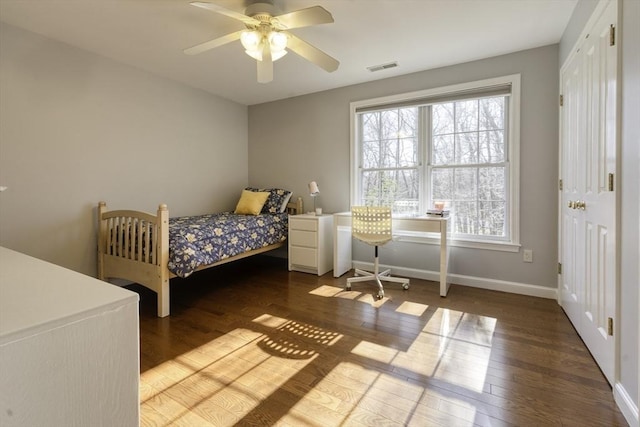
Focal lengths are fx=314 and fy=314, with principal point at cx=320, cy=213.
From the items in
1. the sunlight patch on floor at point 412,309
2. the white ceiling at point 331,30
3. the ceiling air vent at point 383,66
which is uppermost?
the ceiling air vent at point 383,66

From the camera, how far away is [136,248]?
2.79m

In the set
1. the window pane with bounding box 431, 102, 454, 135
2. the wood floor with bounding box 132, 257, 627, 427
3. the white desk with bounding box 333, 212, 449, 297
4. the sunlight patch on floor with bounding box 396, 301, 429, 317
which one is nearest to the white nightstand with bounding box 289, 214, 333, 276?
the white desk with bounding box 333, 212, 449, 297

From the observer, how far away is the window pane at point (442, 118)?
3398mm

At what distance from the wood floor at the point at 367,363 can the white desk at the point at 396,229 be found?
35 centimetres

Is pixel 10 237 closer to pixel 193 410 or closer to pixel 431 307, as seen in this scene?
pixel 193 410

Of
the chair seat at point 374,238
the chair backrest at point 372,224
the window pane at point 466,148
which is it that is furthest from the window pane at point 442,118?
the chair seat at point 374,238

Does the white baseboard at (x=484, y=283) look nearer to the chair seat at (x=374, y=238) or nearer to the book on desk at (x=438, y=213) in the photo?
the book on desk at (x=438, y=213)

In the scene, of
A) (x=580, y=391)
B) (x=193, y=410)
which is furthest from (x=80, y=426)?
(x=580, y=391)

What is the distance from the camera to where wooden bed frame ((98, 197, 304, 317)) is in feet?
8.36

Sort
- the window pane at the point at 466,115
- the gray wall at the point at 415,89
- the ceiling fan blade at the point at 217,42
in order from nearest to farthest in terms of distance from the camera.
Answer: the ceiling fan blade at the point at 217,42
the gray wall at the point at 415,89
the window pane at the point at 466,115

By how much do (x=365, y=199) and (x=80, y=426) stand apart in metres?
3.60

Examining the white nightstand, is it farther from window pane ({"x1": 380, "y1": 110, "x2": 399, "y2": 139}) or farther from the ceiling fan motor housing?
the ceiling fan motor housing

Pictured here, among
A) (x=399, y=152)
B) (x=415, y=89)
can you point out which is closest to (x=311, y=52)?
(x=415, y=89)

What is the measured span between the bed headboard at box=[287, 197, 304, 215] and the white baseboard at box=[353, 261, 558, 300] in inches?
46.1
